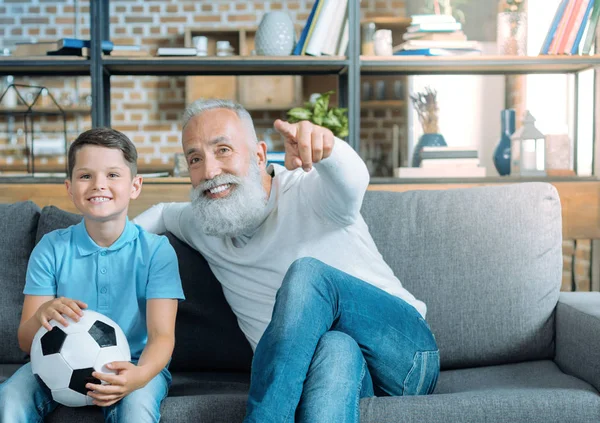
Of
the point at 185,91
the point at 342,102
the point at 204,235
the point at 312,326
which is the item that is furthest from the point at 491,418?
the point at 185,91

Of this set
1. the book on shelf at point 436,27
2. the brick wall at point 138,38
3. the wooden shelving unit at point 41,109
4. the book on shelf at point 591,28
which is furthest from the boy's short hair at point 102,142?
the wooden shelving unit at point 41,109

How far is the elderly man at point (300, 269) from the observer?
4.25 ft

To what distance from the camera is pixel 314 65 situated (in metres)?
2.63

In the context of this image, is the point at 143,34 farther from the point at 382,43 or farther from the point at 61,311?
the point at 61,311

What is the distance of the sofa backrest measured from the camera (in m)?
1.83

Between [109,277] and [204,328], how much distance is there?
0.39 m

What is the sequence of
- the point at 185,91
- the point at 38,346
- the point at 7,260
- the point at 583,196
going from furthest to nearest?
the point at 185,91
the point at 583,196
the point at 7,260
the point at 38,346

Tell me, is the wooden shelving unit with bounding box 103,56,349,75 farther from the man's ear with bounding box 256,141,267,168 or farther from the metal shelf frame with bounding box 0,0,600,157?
the man's ear with bounding box 256,141,267,168

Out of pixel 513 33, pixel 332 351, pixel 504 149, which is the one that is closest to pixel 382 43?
pixel 513 33

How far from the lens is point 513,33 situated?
2.74 meters

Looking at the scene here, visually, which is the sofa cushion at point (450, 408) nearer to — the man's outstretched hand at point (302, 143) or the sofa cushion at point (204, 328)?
the sofa cushion at point (204, 328)

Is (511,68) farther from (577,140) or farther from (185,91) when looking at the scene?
(185,91)

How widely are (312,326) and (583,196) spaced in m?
1.64

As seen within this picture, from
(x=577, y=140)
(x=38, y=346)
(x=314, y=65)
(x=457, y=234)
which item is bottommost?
(x=38, y=346)
